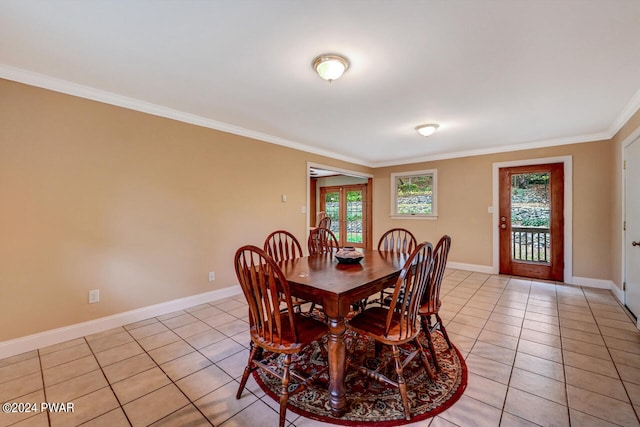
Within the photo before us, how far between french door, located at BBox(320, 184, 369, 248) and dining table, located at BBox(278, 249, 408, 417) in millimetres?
5652

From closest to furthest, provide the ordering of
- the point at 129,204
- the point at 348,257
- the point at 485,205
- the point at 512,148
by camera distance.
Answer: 1. the point at 348,257
2. the point at 129,204
3. the point at 512,148
4. the point at 485,205

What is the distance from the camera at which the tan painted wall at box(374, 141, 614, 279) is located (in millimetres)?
3977

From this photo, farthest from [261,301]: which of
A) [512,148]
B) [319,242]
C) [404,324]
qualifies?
[512,148]

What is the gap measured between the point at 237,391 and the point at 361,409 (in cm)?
80

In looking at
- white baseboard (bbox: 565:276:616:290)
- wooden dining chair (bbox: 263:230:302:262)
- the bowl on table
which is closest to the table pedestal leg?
the bowl on table

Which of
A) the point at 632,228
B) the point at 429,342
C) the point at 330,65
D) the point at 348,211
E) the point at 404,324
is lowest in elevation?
the point at 429,342

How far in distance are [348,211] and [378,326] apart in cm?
649

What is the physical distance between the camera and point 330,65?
201 centimetres

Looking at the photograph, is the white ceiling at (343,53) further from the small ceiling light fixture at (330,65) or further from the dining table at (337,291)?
the dining table at (337,291)

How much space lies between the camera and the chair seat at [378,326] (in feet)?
5.26

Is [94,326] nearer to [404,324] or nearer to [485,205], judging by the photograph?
[404,324]

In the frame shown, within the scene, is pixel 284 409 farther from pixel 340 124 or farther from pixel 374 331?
pixel 340 124

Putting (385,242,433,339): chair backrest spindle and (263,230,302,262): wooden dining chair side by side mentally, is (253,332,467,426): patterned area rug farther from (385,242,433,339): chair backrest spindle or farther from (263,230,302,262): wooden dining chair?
(263,230,302,262): wooden dining chair

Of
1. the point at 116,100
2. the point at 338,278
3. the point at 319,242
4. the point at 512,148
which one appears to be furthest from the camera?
the point at 512,148
